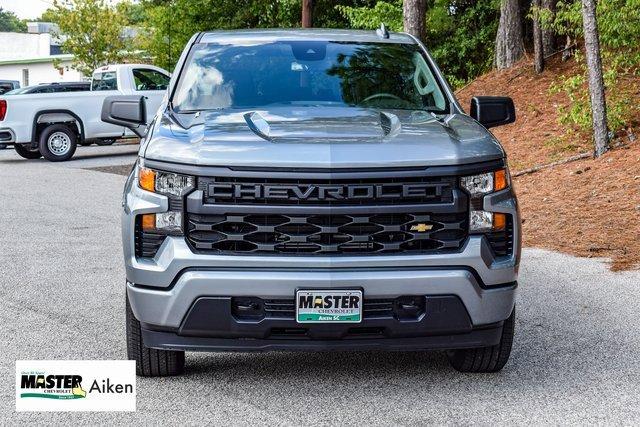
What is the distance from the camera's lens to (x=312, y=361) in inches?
241

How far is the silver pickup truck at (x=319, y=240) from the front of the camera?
5066 mm

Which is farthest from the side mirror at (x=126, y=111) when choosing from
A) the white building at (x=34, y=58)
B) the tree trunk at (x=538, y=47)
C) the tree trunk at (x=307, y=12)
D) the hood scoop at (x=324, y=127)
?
the white building at (x=34, y=58)

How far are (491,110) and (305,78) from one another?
3.83 ft

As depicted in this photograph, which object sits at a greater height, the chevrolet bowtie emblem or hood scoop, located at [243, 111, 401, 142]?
hood scoop, located at [243, 111, 401, 142]

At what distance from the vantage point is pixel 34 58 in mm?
71688

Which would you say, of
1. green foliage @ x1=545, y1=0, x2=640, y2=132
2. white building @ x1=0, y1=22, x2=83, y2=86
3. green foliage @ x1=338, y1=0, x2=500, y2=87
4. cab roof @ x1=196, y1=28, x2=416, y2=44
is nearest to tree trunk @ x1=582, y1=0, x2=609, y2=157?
green foliage @ x1=545, y1=0, x2=640, y2=132

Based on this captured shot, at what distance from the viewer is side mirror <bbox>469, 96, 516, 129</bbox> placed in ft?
21.3

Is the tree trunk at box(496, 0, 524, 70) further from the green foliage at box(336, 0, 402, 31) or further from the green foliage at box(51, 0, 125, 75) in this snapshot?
the green foliage at box(51, 0, 125, 75)

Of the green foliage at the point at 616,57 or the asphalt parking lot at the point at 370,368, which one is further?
the green foliage at the point at 616,57

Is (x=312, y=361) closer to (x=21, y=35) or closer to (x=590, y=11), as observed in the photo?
(x=590, y=11)

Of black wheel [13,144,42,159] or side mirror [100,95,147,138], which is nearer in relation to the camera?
side mirror [100,95,147,138]

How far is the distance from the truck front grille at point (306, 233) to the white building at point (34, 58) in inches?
2031

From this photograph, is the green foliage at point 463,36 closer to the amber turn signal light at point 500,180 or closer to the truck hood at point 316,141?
the truck hood at point 316,141
